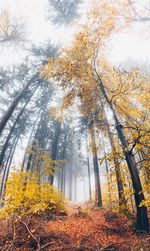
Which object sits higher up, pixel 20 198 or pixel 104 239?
pixel 20 198

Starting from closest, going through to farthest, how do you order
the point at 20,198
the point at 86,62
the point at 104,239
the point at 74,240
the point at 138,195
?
the point at 74,240 → the point at 104,239 → the point at 20,198 → the point at 138,195 → the point at 86,62

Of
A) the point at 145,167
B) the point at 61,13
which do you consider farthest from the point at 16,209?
the point at 61,13

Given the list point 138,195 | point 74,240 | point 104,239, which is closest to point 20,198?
point 74,240

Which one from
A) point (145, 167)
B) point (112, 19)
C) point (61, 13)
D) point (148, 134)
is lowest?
point (145, 167)

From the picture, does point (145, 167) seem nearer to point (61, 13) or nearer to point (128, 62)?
point (61, 13)

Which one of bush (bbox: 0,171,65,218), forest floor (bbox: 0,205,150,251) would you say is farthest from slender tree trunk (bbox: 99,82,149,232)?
bush (bbox: 0,171,65,218)

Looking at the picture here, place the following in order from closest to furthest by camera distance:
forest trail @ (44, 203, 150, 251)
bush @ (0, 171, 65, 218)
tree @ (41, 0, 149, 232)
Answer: forest trail @ (44, 203, 150, 251), bush @ (0, 171, 65, 218), tree @ (41, 0, 149, 232)

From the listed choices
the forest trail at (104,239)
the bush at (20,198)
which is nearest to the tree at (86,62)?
the forest trail at (104,239)

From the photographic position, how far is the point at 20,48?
48.3ft

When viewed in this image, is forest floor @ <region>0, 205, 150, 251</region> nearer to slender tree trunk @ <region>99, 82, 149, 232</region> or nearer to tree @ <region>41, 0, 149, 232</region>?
slender tree trunk @ <region>99, 82, 149, 232</region>

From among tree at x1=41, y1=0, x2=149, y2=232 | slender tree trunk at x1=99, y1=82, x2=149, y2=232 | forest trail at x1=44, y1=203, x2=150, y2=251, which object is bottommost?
forest trail at x1=44, y1=203, x2=150, y2=251

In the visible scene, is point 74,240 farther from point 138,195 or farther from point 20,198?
point 138,195

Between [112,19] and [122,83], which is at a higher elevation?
[112,19]

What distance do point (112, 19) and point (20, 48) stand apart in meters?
10.1
